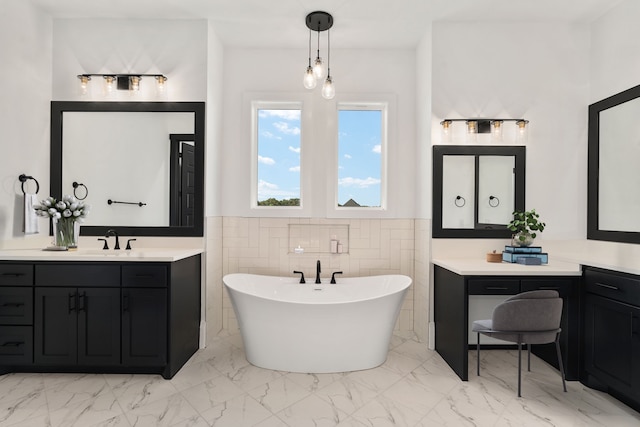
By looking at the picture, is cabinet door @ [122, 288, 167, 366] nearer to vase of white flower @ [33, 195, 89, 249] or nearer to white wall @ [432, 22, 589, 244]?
vase of white flower @ [33, 195, 89, 249]

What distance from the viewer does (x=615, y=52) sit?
10.2 ft

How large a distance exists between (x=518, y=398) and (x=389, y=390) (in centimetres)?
85

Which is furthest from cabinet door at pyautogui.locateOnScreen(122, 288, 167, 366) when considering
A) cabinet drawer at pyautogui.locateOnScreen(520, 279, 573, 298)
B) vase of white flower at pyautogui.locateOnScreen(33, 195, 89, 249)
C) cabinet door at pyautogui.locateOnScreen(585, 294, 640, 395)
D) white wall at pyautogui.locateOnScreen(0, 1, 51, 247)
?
cabinet door at pyautogui.locateOnScreen(585, 294, 640, 395)

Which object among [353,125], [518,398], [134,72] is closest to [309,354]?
[518,398]

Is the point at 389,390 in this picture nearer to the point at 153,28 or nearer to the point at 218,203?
the point at 218,203

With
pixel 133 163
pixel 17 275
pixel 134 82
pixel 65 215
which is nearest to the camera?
pixel 17 275

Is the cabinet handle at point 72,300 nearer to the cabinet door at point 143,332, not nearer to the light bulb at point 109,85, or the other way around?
the cabinet door at point 143,332

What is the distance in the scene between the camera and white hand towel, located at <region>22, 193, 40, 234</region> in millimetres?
2988

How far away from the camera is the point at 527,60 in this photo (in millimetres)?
3436

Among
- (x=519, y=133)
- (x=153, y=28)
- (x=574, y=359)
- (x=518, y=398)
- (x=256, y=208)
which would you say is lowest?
(x=518, y=398)

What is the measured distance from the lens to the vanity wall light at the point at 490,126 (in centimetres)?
337

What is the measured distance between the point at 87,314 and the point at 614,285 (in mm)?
3621

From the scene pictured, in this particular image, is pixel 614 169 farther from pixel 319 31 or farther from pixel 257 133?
pixel 257 133

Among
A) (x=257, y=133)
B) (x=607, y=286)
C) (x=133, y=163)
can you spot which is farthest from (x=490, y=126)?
(x=133, y=163)
